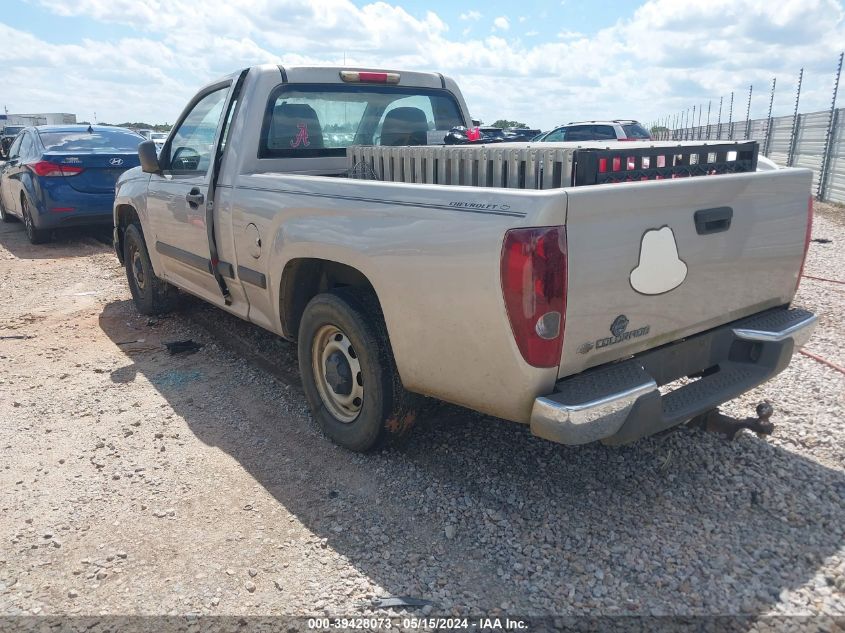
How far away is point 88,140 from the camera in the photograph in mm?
10070

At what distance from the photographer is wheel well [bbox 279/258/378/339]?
347 cm

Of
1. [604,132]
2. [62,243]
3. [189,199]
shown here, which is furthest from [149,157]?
[604,132]

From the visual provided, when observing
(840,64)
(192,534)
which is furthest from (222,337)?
(840,64)

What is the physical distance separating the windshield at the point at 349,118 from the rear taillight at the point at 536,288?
95.0 inches

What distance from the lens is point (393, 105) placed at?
16.0 ft

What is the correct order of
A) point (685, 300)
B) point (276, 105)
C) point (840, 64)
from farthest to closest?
point (840, 64) → point (276, 105) → point (685, 300)

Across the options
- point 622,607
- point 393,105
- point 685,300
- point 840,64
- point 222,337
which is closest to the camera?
point 622,607

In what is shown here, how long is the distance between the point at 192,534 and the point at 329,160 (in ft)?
8.57

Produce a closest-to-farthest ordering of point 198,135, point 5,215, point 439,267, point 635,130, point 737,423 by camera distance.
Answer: point 439,267
point 737,423
point 198,135
point 5,215
point 635,130

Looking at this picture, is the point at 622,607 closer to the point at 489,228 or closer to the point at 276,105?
the point at 489,228

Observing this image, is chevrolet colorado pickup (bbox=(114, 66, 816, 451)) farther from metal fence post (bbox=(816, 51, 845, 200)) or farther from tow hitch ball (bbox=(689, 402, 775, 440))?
metal fence post (bbox=(816, 51, 845, 200))

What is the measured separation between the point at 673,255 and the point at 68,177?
9.10m

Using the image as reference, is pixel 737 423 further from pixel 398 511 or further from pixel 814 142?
pixel 814 142

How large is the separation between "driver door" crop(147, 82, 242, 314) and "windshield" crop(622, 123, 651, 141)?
1052 cm
